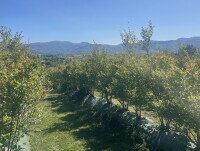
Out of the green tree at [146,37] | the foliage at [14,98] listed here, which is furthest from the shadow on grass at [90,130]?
the green tree at [146,37]

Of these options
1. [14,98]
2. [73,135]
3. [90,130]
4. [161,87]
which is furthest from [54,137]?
[14,98]

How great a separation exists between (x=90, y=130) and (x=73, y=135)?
3196mm

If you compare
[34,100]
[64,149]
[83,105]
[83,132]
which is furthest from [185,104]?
[83,105]

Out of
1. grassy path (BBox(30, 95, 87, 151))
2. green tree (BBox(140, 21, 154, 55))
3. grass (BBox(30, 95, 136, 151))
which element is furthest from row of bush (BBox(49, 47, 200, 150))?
green tree (BBox(140, 21, 154, 55))

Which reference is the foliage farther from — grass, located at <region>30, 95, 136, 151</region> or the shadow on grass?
the shadow on grass

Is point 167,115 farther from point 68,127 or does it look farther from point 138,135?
point 68,127

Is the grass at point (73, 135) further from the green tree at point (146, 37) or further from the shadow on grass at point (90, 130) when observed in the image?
the green tree at point (146, 37)

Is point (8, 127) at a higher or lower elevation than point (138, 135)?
higher

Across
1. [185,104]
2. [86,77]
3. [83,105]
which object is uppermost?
[185,104]

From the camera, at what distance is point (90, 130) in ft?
170

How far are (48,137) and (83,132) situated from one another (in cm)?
534

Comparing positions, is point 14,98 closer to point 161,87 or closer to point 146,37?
point 161,87

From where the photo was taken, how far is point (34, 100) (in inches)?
1159

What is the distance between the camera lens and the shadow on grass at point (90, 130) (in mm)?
42550
